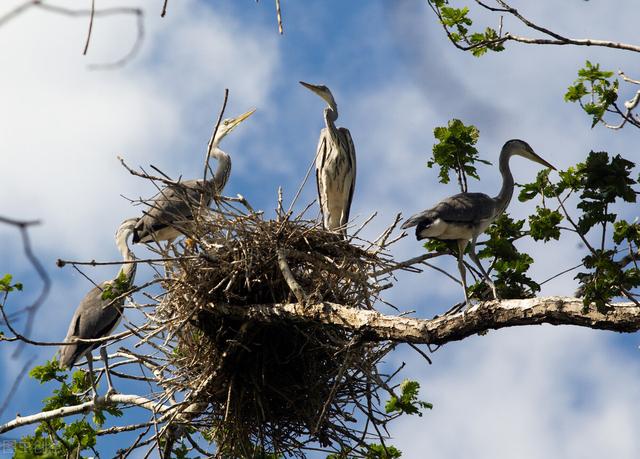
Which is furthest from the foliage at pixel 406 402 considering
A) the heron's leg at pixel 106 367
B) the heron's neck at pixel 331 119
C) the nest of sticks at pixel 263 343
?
the heron's neck at pixel 331 119

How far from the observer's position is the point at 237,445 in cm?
556

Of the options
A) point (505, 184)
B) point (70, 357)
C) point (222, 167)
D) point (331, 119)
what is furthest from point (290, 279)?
point (331, 119)

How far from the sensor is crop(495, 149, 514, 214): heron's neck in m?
7.65

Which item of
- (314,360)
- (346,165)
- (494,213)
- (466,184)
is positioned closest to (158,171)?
(314,360)

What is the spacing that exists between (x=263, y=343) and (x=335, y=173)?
3862 millimetres

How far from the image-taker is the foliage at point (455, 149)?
6379 millimetres

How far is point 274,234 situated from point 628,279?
2162 mm

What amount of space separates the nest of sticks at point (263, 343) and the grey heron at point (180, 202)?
215 mm

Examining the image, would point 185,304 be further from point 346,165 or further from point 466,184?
point 346,165

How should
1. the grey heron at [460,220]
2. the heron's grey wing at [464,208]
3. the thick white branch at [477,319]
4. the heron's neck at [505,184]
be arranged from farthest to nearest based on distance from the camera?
1. the heron's neck at [505,184]
2. the heron's grey wing at [464,208]
3. the grey heron at [460,220]
4. the thick white branch at [477,319]

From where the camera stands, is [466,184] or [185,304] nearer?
[185,304]

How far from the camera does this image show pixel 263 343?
18.3 feet

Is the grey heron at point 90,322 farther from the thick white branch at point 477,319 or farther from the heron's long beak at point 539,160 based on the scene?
the heron's long beak at point 539,160

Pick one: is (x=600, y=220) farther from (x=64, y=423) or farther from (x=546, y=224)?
(x=64, y=423)
